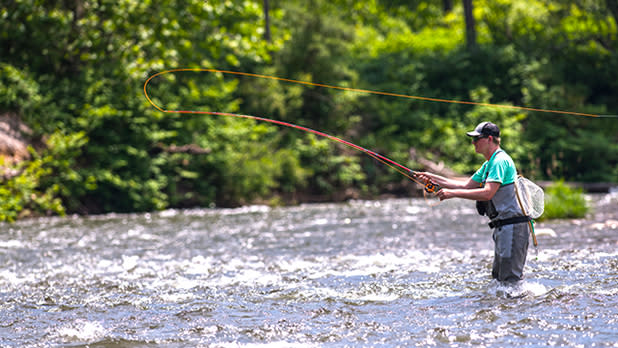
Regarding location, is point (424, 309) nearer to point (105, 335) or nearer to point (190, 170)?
point (105, 335)

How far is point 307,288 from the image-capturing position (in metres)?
7.33

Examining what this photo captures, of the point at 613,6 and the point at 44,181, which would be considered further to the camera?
the point at 613,6

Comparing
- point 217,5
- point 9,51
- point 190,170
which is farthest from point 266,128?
point 9,51

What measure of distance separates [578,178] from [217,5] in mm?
11073

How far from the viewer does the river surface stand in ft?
17.8

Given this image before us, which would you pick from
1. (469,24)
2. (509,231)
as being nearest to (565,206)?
(509,231)

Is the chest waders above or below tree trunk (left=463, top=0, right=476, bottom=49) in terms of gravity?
below

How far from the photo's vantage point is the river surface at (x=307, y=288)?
5438 mm

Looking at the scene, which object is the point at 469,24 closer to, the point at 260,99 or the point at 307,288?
the point at 260,99

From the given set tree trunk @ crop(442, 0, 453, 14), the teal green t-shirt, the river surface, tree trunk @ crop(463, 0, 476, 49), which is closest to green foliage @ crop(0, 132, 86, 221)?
the river surface

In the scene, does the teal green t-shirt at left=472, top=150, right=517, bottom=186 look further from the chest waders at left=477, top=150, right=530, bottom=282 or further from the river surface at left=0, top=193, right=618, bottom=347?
the river surface at left=0, top=193, right=618, bottom=347

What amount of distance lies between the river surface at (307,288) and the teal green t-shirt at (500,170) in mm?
1005

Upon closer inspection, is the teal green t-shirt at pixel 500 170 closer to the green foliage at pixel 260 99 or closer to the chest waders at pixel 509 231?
the chest waders at pixel 509 231

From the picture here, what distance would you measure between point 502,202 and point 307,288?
2.15m
